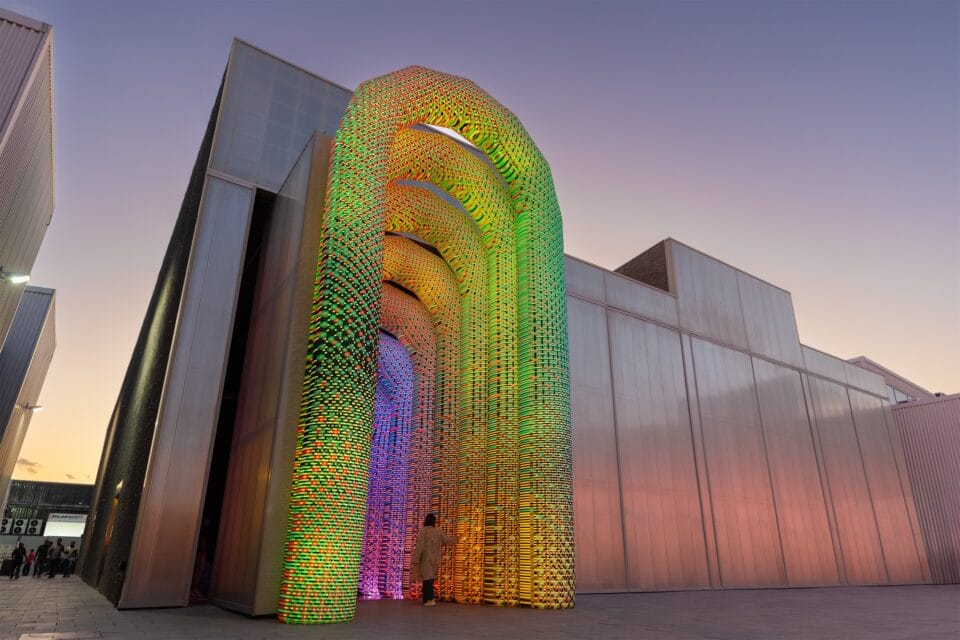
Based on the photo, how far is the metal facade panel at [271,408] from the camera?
→ 6.11 metres

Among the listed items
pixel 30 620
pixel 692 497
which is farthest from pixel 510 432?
pixel 692 497

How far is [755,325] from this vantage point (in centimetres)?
1712

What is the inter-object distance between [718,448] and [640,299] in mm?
4270

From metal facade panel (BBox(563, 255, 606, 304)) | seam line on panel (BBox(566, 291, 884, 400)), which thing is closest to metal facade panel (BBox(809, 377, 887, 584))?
seam line on panel (BBox(566, 291, 884, 400))

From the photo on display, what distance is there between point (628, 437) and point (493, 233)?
5949 millimetres

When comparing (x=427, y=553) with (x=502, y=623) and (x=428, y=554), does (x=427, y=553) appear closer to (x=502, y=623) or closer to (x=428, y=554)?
(x=428, y=554)

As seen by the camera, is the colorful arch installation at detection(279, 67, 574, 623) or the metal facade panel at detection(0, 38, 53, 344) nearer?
the colorful arch installation at detection(279, 67, 574, 623)

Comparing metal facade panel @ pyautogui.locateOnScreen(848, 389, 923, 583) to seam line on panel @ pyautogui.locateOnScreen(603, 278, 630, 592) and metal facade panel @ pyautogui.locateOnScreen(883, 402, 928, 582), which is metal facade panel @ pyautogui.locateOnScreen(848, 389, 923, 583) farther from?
seam line on panel @ pyautogui.locateOnScreen(603, 278, 630, 592)

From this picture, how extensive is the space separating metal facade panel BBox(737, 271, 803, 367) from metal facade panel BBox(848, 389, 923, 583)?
3332 mm

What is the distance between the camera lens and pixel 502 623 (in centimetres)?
581

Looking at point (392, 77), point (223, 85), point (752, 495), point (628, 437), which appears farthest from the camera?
point (752, 495)

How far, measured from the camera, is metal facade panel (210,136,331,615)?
6.11 metres

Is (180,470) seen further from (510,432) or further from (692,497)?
(692,497)

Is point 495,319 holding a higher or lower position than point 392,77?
lower
